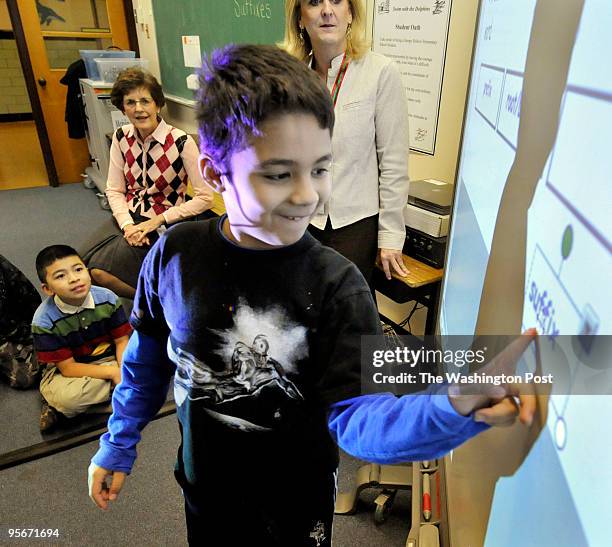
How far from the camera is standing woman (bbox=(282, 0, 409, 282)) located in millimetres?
1293

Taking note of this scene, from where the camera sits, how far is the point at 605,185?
0.33 metres

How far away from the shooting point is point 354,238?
1479mm

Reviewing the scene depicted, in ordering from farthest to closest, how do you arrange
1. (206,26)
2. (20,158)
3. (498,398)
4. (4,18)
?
(20,158) → (4,18) → (206,26) → (498,398)

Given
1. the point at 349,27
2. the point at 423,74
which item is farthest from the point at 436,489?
the point at 423,74

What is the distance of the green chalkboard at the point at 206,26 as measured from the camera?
8.09 feet

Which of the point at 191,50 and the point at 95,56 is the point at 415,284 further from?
the point at 95,56

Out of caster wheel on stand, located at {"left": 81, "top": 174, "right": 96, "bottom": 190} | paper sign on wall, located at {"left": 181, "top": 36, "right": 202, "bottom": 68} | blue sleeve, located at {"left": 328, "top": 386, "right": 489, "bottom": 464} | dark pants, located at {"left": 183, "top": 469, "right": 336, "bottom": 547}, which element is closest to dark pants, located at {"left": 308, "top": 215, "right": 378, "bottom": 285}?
dark pants, located at {"left": 183, "top": 469, "right": 336, "bottom": 547}

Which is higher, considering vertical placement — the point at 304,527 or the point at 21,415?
the point at 304,527

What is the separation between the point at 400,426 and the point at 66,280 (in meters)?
1.65

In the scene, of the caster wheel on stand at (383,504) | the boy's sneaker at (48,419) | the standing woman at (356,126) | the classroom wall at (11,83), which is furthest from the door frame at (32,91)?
the caster wheel on stand at (383,504)

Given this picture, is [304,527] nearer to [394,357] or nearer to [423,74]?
[394,357]

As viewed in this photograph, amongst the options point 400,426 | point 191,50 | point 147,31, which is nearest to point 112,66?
point 147,31

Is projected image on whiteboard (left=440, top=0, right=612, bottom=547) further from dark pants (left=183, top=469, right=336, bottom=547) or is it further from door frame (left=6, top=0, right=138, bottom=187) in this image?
door frame (left=6, top=0, right=138, bottom=187)

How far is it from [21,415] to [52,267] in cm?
65
